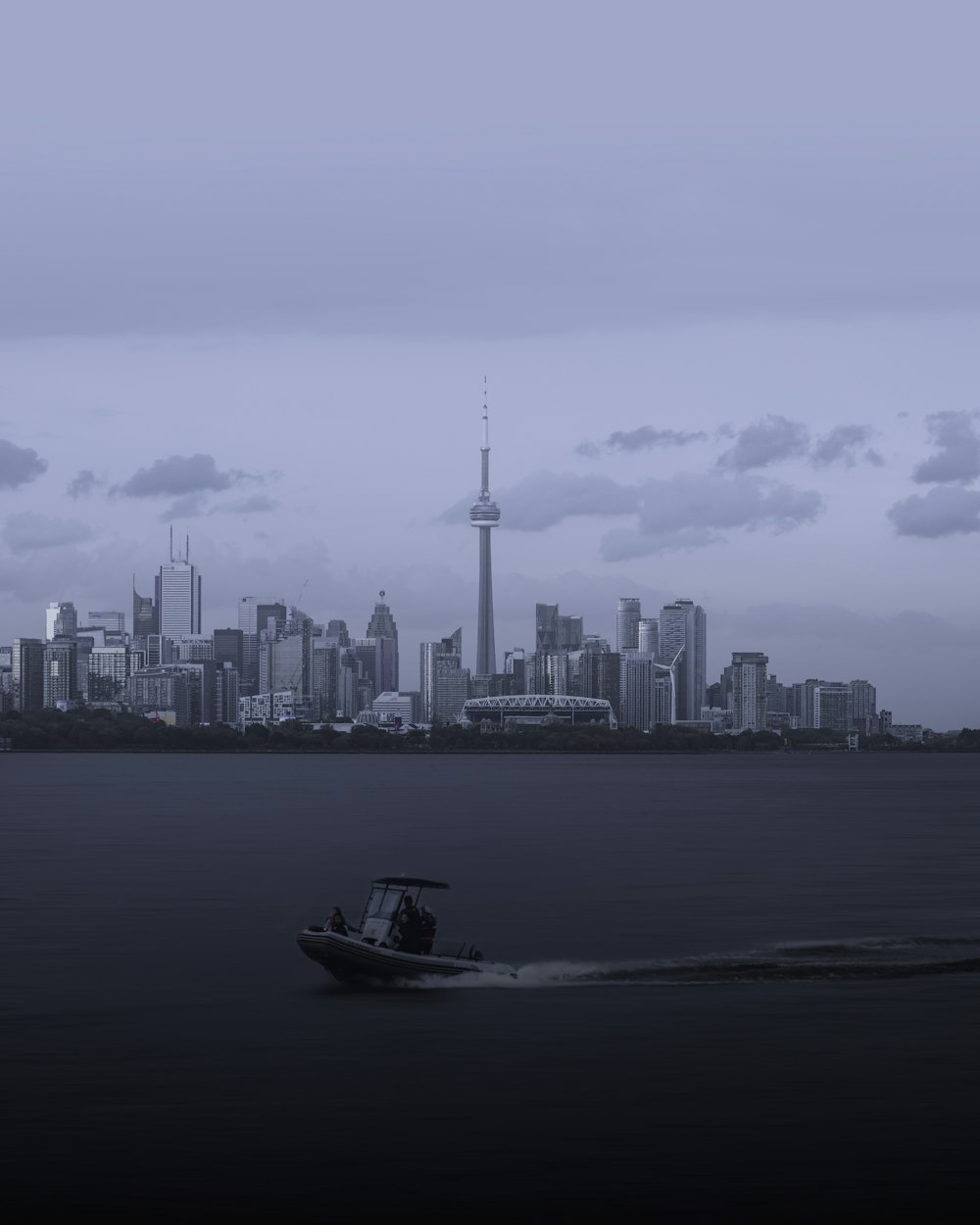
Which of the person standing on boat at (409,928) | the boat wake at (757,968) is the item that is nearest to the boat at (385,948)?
the person standing on boat at (409,928)

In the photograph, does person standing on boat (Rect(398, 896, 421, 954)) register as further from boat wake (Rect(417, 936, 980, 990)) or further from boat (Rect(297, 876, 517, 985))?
boat wake (Rect(417, 936, 980, 990))

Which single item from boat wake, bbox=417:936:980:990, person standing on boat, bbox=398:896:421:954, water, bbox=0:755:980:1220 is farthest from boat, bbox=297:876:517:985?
water, bbox=0:755:980:1220

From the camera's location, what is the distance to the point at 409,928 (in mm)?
47188

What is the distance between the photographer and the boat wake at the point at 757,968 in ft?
164

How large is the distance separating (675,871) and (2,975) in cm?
4965

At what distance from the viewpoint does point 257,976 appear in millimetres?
50844

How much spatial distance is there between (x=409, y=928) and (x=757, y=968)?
12093 millimetres

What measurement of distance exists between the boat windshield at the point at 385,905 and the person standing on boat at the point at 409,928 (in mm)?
222

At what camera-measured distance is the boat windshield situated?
47219mm

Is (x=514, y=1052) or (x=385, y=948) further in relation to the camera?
(x=385, y=948)

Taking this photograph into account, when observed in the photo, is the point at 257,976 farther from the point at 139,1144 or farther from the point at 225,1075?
the point at 139,1144

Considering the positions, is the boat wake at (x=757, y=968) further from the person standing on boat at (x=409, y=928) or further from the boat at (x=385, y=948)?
the person standing on boat at (x=409, y=928)

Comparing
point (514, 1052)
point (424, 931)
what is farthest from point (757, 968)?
point (514, 1052)

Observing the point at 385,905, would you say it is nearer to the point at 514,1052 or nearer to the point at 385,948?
the point at 385,948
